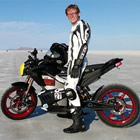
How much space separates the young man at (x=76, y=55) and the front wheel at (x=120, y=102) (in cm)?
45

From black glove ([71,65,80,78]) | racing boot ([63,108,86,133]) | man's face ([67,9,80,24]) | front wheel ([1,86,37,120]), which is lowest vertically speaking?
racing boot ([63,108,86,133])

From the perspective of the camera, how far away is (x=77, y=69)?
3.88m

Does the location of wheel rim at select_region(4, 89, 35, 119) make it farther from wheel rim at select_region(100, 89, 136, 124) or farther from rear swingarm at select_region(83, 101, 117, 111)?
wheel rim at select_region(100, 89, 136, 124)

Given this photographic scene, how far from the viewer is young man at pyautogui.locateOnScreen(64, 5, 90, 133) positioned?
3824 millimetres

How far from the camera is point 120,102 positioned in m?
4.18

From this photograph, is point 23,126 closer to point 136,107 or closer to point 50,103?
point 50,103

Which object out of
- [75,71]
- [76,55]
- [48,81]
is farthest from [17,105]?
[76,55]

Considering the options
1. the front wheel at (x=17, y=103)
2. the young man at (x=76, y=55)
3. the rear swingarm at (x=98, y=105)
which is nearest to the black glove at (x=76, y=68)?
the young man at (x=76, y=55)

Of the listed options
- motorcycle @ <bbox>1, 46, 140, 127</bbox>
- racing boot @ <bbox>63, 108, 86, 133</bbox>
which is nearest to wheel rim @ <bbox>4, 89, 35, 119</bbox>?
motorcycle @ <bbox>1, 46, 140, 127</bbox>

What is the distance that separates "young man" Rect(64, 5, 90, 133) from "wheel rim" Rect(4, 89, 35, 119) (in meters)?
1.02

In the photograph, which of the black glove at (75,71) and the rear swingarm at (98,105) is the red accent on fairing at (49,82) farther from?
the rear swingarm at (98,105)

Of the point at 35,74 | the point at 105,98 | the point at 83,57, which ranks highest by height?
the point at 83,57

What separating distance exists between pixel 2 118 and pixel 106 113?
6.73 ft

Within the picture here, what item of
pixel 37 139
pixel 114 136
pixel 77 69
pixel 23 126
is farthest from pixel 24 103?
pixel 114 136
